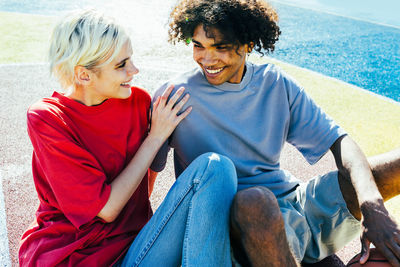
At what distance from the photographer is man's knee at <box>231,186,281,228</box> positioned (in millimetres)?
1799

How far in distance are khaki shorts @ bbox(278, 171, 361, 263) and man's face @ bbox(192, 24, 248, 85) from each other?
33.6 inches

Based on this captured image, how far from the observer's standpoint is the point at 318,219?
2322mm

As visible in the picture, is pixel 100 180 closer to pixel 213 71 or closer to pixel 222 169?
pixel 222 169

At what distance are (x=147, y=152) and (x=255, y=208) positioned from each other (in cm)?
70

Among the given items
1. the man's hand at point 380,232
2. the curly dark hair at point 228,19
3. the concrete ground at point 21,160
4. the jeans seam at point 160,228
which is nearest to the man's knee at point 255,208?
the jeans seam at point 160,228

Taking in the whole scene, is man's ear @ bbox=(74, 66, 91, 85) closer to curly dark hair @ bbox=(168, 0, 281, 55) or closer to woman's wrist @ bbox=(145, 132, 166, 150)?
woman's wrist @ bbox=(145, 132, 166, 150)

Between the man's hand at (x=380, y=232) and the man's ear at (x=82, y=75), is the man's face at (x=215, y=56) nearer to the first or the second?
the man's ear at (x=82, y=75)

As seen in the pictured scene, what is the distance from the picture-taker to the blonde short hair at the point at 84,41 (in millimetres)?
1966

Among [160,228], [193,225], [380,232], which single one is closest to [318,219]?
[380,232]

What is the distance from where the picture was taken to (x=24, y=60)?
21.6ft

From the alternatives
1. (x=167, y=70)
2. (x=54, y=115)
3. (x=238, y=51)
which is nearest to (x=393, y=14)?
(x=167, y=70)


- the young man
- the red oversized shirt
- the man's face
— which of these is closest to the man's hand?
the young man

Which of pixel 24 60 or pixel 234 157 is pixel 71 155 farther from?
pixel 24 60

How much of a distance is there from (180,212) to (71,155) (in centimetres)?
61
